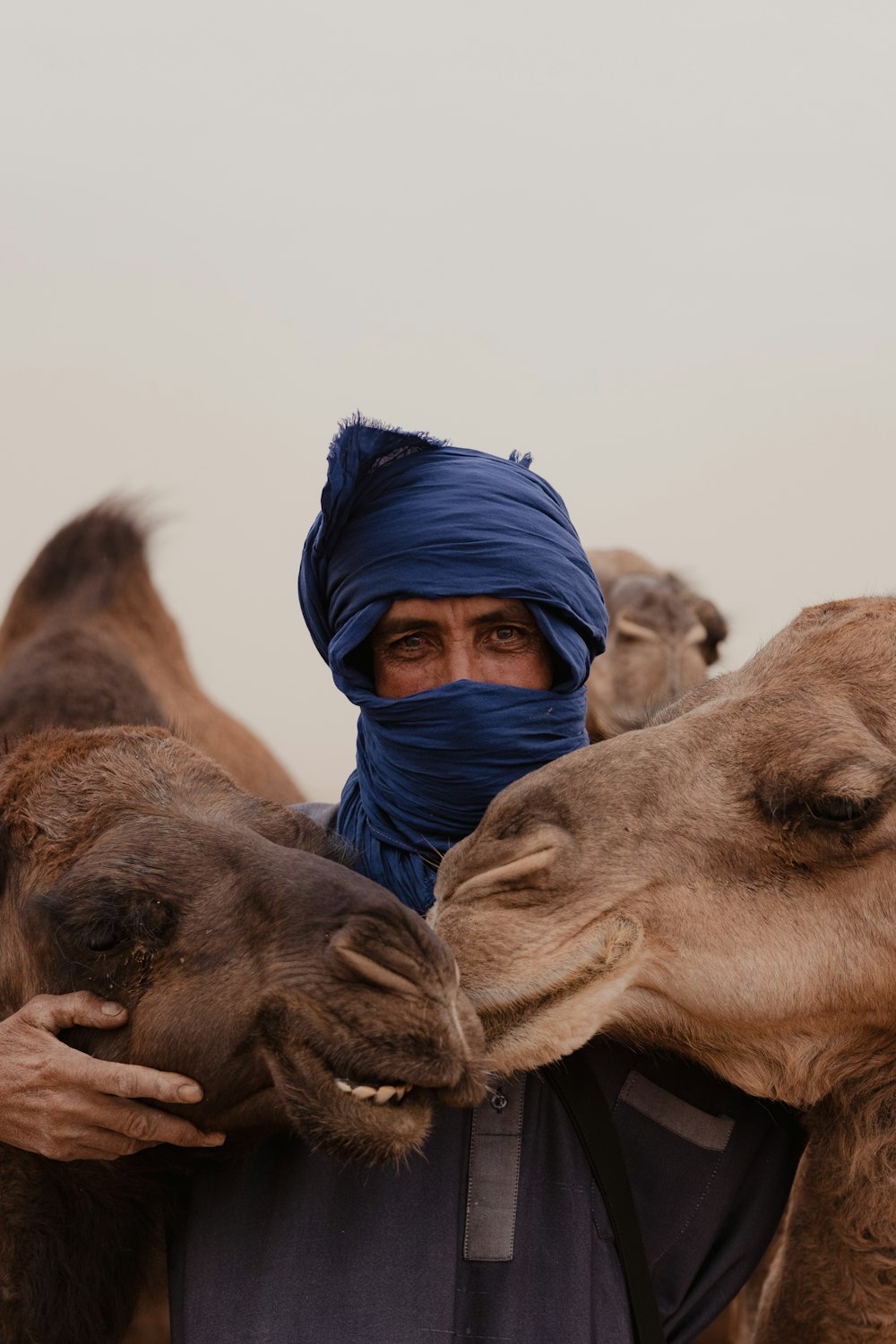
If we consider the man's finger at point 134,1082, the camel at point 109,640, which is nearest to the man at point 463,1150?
the man's finger at point 134,1082

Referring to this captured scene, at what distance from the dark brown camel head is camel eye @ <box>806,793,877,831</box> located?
60 centimetres

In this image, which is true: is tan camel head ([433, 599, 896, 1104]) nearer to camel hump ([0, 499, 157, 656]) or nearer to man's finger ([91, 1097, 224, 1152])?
man's finger ([91, 1097, 224, 1152])

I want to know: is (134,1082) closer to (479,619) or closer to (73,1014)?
(73,1014)

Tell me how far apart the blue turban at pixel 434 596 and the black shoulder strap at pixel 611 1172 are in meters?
0.48

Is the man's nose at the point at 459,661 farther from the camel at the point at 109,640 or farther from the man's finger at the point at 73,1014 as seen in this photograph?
the camel at the point at 109,640

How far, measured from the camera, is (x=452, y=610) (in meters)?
2.84

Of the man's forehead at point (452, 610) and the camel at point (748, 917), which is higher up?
the man's forehead at point (452, 610)

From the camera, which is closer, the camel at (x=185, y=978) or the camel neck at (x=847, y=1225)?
the camel at (x=185, y=978)

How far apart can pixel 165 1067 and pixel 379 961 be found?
0.40 meters

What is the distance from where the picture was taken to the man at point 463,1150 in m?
2.19

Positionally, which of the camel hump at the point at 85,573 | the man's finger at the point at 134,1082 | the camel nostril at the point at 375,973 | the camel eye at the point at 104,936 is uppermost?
the camel hump at the point at 85,573

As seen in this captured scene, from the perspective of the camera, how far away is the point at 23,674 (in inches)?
173

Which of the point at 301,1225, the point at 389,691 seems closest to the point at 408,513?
the point at 389,691

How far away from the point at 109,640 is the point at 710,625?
166 inches
